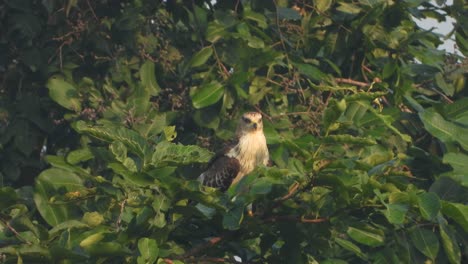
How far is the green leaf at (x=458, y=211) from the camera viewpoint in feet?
16.3

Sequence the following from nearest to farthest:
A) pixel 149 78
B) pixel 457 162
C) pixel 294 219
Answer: pixel 294 219, pixel 457 162, pixel 149 78

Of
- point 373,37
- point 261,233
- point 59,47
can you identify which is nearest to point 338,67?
point 373,37

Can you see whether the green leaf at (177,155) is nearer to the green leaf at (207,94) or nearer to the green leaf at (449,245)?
the green leaf at (449,245)

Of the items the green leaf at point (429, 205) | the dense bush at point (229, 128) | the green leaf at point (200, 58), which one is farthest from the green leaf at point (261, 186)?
the green leaf at point (200, 58)

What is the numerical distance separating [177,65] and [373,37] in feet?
4.96

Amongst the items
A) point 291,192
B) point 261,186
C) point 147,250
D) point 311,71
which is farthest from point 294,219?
point 311,71

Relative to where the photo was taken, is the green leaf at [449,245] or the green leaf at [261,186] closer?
the green leaf at [261,186]

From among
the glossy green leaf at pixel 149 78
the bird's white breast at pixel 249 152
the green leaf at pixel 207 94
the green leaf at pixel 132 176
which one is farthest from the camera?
the glossy green leaf at pixel 149 78

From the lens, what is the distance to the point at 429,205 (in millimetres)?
4980

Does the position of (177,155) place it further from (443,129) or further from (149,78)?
(149,78)

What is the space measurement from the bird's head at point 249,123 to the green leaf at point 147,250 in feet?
9.53

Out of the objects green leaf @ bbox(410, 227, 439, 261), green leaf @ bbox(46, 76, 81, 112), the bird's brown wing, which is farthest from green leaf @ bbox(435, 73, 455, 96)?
green leaf @ bbox(410, 227, 439, 261)

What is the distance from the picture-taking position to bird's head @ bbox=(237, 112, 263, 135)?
775cm

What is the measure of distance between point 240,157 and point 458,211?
3024mm
